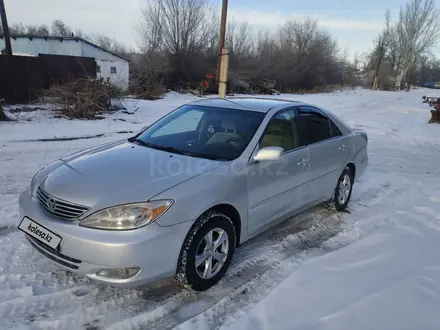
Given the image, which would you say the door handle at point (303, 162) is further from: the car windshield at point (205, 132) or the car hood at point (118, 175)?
the car hood at point (118, 175)

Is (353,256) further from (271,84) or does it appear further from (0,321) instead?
(271,84)

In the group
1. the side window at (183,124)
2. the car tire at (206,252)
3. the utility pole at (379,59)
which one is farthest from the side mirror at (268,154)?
the utility pole at (379,59)

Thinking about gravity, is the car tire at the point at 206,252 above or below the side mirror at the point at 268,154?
below

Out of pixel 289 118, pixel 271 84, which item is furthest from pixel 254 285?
pixel 271 84

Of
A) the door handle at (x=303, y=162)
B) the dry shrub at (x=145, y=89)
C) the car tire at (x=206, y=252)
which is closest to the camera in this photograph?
the car tire at (x=206, y=252)

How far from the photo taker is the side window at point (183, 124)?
4074 millimetres

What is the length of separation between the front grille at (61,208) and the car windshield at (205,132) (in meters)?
1.18

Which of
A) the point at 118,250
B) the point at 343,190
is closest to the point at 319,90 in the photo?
the point at 343,190

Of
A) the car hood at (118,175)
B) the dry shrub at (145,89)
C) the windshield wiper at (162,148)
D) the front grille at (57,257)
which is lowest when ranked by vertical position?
the dry shrub at (145,89)

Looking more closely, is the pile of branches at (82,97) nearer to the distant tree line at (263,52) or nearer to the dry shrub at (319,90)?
the distant tree line at (263,52)

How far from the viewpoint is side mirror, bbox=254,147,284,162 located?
3.33 m

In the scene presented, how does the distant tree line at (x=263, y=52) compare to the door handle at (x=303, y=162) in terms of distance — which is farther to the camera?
the distant tree line at (x=263, y=52)

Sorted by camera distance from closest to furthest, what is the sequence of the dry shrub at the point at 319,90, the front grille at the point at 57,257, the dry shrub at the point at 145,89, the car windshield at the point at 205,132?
the front grille at the point at 57,257
the car windshield at the point at 205,132
the dry shrub at the point at 145,89
the dry shrub at the point at 319,90

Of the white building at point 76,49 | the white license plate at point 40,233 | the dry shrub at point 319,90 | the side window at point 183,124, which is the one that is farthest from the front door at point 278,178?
the dry shrub at point 319,90
